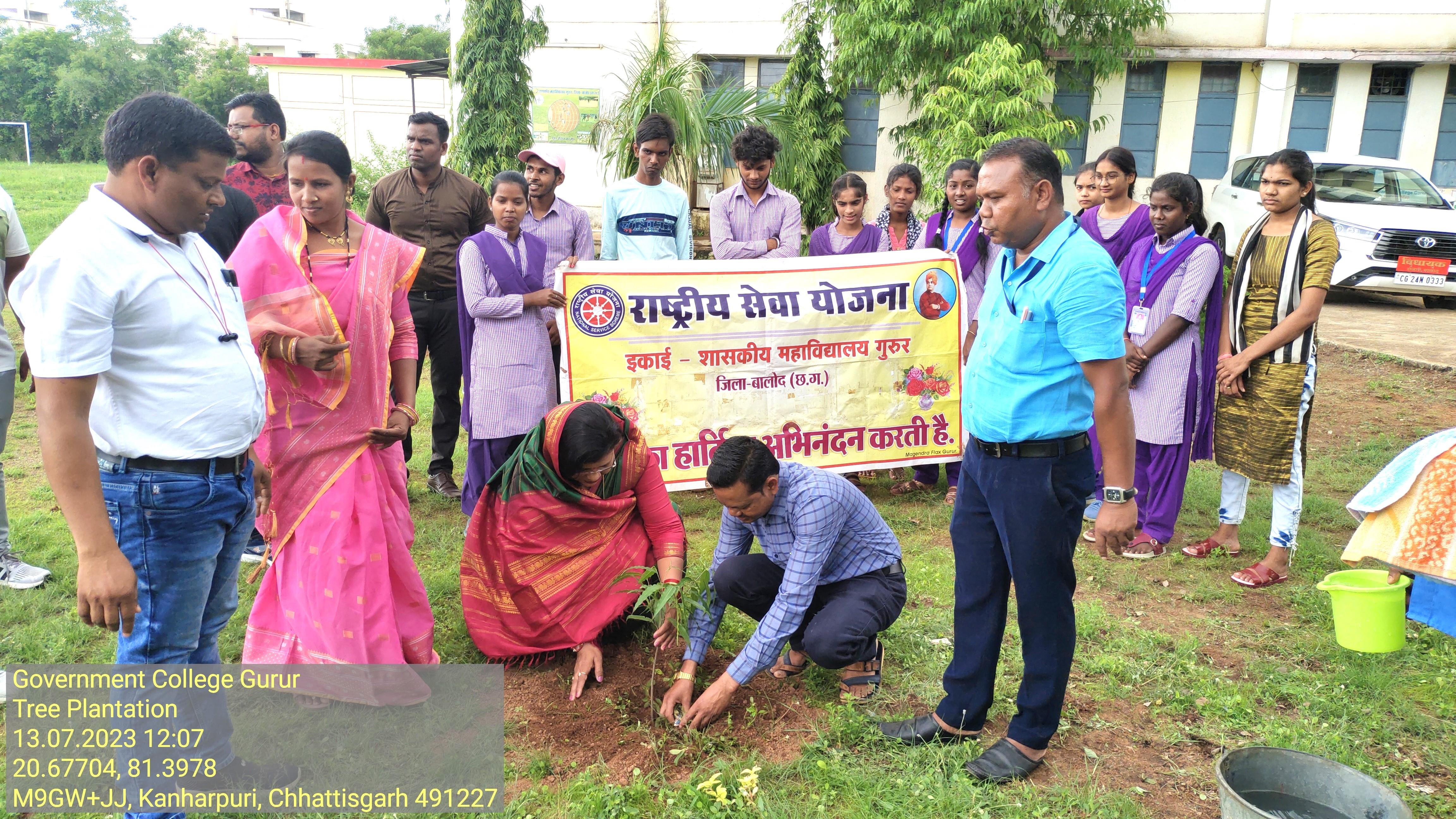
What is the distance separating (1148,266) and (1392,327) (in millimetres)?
7052

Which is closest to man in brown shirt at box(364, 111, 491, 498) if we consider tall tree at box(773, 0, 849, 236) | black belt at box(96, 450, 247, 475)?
black belt at box(96, 450, 247, 475)

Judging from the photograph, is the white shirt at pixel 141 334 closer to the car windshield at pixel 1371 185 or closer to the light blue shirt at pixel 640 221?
the light blue shirt at pixel 640 221

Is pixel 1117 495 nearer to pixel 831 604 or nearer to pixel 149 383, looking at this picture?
pixel 831 604

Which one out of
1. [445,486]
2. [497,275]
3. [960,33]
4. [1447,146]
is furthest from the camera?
[1447,146]

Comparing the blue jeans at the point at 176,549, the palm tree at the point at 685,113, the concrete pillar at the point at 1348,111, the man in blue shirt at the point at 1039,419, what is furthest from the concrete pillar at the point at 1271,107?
the blue jeans at the point at 176,549

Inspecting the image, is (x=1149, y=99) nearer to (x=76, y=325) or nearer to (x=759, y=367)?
(x=759, y=367)

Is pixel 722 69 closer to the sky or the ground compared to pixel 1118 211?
closer to the sky

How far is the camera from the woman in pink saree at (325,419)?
294 cm

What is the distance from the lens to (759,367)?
511cm

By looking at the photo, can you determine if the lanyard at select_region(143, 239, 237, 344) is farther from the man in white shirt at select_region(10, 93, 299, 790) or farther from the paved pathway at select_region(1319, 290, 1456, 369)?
the paved pathway at select_region(1319, 290, 1456, 369)

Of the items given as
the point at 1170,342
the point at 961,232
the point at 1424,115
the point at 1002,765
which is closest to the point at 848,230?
the point at 961,232

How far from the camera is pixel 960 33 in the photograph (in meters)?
13.0

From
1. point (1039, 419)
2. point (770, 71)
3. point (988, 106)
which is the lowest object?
point (1039, 419)

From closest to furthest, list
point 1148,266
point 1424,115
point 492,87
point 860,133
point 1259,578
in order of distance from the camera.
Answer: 1. point 1259,578
2. point 1148,266
3. point 1424,115
4. point 492,87
5. point 860,133
